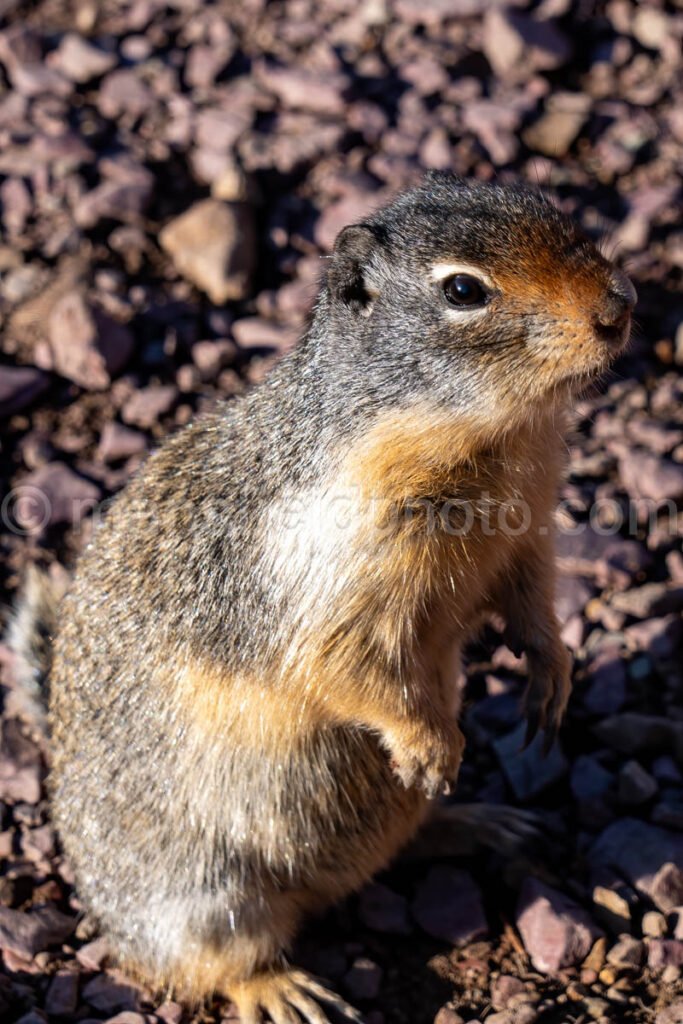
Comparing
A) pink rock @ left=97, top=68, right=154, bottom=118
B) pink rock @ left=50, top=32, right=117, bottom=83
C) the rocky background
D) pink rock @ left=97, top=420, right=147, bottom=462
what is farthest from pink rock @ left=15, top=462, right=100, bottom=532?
pink rock @ left=50, top=32, right=117, bottom=83

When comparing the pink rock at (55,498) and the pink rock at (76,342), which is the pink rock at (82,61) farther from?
the pink rock at (55,498)

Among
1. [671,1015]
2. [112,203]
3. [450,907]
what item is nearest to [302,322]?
[112,203]

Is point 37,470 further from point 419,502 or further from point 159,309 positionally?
point 419,502

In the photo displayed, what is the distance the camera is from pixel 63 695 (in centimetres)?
519

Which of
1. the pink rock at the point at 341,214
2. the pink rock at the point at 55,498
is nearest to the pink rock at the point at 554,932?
the pink rock at the point at 55,498

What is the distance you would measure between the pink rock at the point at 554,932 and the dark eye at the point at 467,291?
2.39m

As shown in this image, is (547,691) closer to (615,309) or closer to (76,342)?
(615,309)

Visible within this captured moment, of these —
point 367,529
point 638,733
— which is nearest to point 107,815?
point 367,529

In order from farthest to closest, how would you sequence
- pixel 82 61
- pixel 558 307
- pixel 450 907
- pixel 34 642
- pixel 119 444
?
pixel 82 61 < pixel 119 444 < pixel 34 642 < pixel 450 907 < pixel 558 307

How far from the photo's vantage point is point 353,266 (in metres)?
4.46

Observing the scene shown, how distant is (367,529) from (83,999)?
222 cm

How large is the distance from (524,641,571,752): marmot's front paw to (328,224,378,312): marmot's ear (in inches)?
67.6

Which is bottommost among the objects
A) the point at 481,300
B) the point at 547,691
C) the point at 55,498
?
the point at 55,498

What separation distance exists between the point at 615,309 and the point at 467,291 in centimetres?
47
